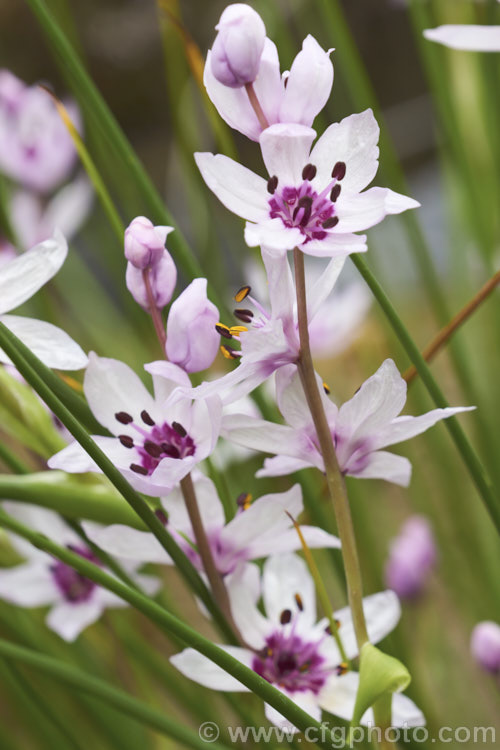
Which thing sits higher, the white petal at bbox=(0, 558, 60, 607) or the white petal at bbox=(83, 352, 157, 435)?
the white petal at bbox=(83, 352, 157, 435)

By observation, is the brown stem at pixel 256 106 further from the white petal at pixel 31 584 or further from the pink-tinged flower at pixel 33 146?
the pink-tinged flower at pixel 33 146

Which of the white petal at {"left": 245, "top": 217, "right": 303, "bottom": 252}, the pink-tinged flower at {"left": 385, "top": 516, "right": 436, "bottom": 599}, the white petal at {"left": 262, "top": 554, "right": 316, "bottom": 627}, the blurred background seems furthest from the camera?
the pink-tinged flower at {"left": 385, "top": 516, "right": 436, "bottom": 599}

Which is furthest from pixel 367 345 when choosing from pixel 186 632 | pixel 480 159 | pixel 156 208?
pixel 186 632

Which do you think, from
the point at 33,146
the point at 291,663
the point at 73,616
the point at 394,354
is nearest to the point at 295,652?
the point at 291,663

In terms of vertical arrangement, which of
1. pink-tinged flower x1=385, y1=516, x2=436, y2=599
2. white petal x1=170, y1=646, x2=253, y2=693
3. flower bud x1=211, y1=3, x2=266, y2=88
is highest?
flower bud x1=211, y1=3, x2=266, y2=88

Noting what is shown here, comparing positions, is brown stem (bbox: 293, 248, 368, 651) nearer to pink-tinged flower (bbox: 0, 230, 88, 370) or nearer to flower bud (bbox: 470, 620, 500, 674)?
pink-tinged flower (bbox: 0, 230, 88, 370)

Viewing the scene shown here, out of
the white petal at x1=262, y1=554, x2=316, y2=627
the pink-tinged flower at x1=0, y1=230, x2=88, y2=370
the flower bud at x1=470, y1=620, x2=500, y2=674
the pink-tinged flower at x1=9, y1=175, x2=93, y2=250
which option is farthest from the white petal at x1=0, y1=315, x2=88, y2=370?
the pink-tinged flower at x1=9, y1=175, x2=93, y2=250

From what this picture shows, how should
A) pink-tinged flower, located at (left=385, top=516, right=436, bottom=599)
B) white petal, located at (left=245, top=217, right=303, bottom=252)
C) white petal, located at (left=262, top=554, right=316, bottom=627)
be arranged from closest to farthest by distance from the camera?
white petal, located at (left=245, top=217, right=303, bottom=252) < white petal, located at (left=262, top=554, right=316, bottom=627) < pink-tinged flower, located at (left=385, top=516, right=436, bottom=599)

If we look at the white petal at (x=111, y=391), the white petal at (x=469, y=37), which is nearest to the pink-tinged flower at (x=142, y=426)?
the white petal at (x=111, y=391)
